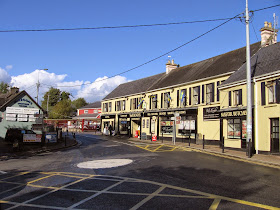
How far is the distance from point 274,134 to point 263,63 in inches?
221

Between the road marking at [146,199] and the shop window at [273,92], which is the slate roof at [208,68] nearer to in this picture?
the shop window at [273,92]

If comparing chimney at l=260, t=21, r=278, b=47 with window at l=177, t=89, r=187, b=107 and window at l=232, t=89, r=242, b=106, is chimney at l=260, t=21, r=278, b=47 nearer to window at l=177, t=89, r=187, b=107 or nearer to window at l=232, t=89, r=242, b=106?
window at l=232, t=89, r=242, b=106

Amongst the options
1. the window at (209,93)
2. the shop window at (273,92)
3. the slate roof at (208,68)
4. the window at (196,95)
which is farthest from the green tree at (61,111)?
the shop window at (273,92)

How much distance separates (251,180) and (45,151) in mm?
15402

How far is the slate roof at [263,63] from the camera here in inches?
661

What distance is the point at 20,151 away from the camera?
60.2 feet

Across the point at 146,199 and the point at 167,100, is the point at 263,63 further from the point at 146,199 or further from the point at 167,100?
the point at 146,199

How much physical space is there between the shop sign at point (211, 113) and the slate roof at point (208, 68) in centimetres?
324

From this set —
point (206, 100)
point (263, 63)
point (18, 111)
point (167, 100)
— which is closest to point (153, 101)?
point (167, 100)

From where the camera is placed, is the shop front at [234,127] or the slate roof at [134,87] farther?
the slate roof at [134,87]

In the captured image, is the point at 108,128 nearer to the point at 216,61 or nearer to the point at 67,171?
the point at 216,61

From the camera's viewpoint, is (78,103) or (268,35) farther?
(78,103)

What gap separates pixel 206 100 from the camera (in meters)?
24.1

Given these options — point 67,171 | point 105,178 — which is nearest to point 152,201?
point 105,178
